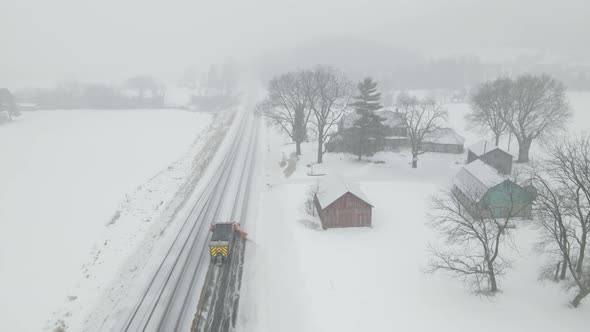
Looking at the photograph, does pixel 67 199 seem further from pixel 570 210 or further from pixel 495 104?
pixel 495 104

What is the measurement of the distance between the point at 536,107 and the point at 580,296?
111 ft

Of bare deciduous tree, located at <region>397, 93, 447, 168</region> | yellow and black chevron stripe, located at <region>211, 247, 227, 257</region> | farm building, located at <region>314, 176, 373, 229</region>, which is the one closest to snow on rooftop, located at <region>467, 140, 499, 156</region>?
bare deciduous tree, located at <region>397, 93, 447, 168</region>

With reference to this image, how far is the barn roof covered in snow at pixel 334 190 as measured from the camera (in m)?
25.9

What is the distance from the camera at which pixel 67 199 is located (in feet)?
108

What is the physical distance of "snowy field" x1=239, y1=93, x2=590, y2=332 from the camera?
1564 centimetres

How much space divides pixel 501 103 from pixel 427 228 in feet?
88.7

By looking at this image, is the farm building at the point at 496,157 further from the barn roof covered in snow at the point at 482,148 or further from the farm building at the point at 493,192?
the farm building at the point at 493,192

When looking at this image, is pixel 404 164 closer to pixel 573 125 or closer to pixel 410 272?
pixel 410 272

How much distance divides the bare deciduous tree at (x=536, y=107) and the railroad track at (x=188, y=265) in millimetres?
34692

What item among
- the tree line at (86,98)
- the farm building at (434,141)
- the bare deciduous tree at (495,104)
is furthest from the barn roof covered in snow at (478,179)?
the tree line at (86,98)

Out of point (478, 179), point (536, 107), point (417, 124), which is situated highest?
Result: point (536, 107)

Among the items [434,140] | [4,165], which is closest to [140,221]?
[4,165]

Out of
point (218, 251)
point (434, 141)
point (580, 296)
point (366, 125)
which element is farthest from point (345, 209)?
point (434, 141)

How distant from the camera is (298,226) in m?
26.1
